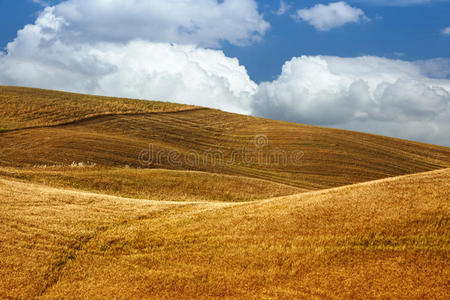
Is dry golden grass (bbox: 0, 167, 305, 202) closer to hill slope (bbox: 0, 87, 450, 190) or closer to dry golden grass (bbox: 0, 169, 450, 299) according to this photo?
hill slope (bbox: 0, 87, 450, 190)

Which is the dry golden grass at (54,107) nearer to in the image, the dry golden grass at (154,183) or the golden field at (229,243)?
the dry golden grass at (154,183)

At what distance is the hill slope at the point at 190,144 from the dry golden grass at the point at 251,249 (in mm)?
18377

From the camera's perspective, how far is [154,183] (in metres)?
28.1

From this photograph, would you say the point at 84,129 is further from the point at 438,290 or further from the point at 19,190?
the point at 438,290

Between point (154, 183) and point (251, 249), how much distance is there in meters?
16.8

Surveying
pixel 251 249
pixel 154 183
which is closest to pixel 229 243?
pixel 251 249

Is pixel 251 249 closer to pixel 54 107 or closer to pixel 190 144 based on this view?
pixel 190 144

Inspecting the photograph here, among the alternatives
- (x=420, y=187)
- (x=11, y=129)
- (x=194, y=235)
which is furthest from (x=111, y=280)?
(x=11, y=129)

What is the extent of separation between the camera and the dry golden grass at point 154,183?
26.2 meters

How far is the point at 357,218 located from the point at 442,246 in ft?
8.02

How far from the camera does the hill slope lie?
114ft

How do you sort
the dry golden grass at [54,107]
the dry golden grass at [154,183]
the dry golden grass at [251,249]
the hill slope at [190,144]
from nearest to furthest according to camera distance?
the dry golden grass at [251,249], the dry golden grass at [154,183], the hill slope at [190,144], the dry golden grass at [54,107]

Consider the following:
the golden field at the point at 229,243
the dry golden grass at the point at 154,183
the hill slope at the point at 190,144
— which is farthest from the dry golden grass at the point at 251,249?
the hill slope at the point at 190,144

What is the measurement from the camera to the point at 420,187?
14.6m
